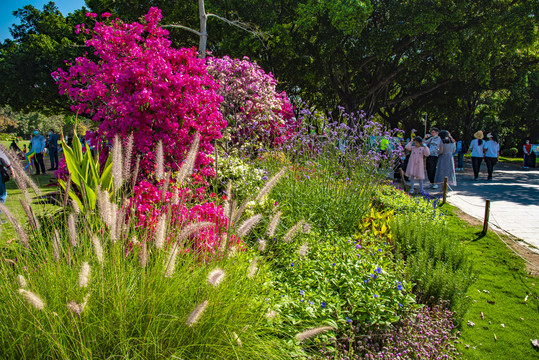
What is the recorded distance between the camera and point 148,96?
4504 millimetres

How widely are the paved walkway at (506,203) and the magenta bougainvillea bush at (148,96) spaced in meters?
5.46

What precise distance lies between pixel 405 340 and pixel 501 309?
1.62 m

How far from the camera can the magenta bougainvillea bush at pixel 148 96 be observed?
465 centimetres

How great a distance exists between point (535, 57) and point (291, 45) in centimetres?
1414

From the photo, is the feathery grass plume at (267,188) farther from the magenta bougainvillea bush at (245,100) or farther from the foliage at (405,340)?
the magenta bougainvillea bush at (245,100)

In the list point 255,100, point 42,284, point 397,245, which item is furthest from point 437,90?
point 42,284

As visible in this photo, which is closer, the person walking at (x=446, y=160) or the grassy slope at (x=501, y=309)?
the grassy slope at (x=501, y=309)

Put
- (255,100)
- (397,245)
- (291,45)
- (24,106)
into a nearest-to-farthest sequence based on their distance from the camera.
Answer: (397,245), (255,100), (291,45), (24,106)

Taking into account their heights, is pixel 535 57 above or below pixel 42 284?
above

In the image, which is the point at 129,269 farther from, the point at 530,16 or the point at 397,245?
the point at 530,16

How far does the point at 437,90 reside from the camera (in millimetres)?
22859

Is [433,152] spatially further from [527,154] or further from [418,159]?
[527,154]

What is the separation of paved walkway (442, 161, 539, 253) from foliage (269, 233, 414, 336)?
362cm

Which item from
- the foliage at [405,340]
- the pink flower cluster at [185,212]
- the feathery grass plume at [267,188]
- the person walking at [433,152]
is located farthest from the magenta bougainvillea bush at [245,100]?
the feathery grass plume at [267,188]
